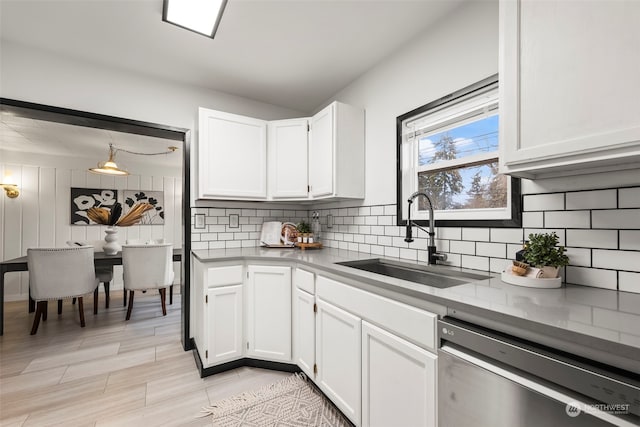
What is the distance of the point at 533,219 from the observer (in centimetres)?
128

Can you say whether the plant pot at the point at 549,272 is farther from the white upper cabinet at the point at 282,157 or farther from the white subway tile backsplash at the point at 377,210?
the white upper cabinet at the point at 282,157

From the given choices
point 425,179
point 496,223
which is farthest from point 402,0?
point 496,223

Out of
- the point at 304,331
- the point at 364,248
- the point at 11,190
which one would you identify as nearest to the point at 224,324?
the point at 304,331

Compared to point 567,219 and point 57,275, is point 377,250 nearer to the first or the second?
point 567,219

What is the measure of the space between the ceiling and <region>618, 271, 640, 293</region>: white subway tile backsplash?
5.17ft

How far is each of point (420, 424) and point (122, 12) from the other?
103 inches

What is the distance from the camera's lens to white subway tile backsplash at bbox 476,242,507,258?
1388 mm

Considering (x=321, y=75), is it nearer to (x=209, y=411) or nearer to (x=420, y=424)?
(x=420, y=424)

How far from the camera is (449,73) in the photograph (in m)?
1.66

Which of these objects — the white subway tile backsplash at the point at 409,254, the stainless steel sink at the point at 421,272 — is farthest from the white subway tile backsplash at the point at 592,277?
the white subway tile backsplash at the point at 409,254

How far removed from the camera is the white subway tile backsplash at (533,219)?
126cm

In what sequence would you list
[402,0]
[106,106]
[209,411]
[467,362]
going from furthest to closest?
[106,106]
[209,411]
[402,0]
[467,362]

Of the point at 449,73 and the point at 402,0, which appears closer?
the point at 402,0

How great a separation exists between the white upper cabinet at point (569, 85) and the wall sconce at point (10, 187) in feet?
20.0
